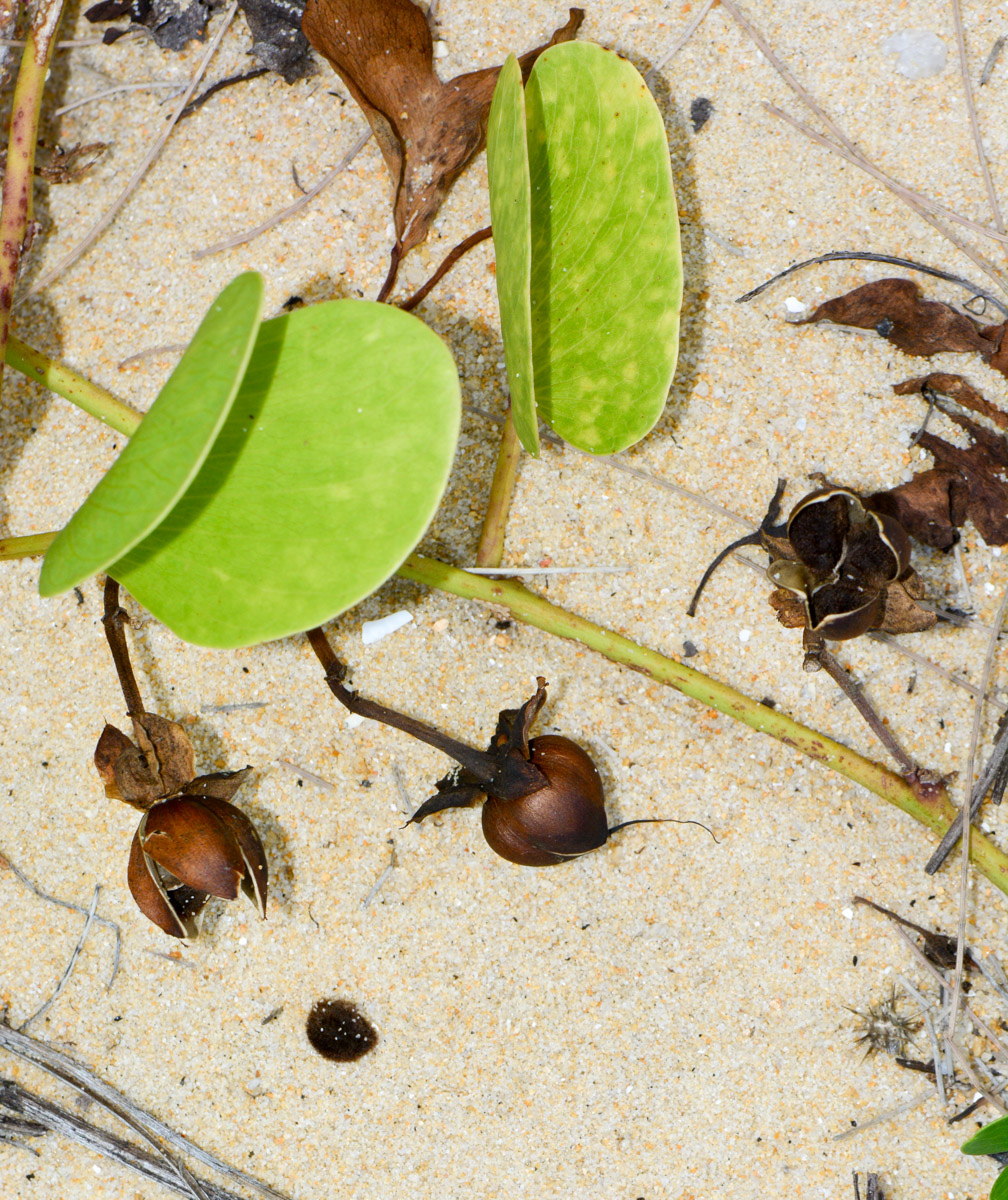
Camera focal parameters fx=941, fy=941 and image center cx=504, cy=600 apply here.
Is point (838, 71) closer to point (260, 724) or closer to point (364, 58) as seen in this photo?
point (364, 58)

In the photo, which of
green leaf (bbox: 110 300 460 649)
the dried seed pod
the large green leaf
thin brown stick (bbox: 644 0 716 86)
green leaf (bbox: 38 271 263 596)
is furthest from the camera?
thin brown stick (bbox: 644 0 716 86)

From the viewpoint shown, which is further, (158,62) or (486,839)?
(158,62)

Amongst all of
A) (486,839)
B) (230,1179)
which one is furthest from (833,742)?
(230,1179)

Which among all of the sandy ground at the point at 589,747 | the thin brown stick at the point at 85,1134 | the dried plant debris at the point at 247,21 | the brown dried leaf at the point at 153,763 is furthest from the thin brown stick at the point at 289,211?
the thin brown stick at the point at 85,1134

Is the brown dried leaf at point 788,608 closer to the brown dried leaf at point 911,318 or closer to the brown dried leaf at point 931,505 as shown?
the brown dried leaf at point 931,505

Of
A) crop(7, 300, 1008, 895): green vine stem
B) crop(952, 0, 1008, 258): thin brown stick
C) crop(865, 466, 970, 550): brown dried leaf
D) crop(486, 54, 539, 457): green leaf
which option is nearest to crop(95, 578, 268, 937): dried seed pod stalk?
crop(7, 300, 1008, 895): green vine stem

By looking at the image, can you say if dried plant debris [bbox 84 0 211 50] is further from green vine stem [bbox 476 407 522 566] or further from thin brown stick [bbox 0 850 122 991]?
thin brown stick [bbox 0 850 122 991]

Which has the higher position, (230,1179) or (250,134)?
(250,134)
